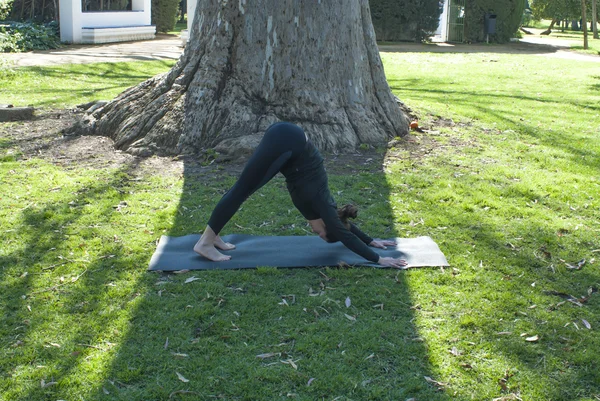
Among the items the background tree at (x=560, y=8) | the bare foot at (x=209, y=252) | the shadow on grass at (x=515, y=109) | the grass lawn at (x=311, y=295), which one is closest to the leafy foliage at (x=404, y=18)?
the background tree at (x=560, y=8)

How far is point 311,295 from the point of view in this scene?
458 cm

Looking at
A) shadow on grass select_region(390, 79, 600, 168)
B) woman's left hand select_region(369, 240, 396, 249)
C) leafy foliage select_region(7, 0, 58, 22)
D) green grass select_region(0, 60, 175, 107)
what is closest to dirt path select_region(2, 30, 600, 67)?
green grass select_region(0, 60, 175, 107)

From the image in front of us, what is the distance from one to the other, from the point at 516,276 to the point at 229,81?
482 centimetres

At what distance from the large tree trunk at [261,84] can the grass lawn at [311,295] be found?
746 millimetres

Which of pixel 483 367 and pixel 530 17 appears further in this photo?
pixel 530 17

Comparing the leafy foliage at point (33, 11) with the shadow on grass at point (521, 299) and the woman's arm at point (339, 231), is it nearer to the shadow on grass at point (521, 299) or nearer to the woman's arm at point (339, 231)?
the shadow on grass at point (521, 299)

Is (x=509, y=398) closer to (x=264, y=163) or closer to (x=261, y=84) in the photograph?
(x=264, y=163)

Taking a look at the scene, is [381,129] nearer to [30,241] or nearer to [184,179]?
[184,179]

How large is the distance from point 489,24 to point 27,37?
1639 centimetres

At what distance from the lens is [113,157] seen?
26.2ft

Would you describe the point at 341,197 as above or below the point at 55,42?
below

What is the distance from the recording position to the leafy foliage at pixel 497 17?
79.1 ft

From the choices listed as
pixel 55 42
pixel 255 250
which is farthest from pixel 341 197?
pixel 55 42

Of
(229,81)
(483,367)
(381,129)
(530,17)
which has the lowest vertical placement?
(483,367)
